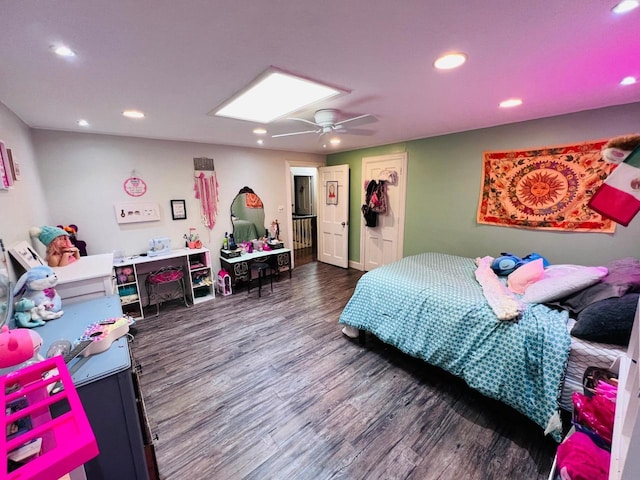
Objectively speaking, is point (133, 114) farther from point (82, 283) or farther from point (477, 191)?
point (477, 191)

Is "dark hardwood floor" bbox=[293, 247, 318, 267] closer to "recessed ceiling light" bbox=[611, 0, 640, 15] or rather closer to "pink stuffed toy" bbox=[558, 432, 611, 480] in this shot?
"pink stuffed toy" bbox=[558, 432, 611, 480]

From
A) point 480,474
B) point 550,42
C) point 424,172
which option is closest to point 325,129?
point 550,42

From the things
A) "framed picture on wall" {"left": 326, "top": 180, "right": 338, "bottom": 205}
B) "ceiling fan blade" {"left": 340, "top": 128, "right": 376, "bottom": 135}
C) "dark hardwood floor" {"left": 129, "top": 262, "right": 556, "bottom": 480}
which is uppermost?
"ceiling fan blade" {"left": 340, "top": 128, "right": 376, "bottom": 135}

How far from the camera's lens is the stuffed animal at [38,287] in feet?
5.15

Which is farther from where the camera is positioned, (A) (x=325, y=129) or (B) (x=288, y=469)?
(A) (x=325, y=129)

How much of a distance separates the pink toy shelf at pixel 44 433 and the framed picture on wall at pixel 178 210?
9.90ft

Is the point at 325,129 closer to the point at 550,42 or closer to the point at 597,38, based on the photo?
the point at 550,42

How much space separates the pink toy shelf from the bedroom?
4.71ft

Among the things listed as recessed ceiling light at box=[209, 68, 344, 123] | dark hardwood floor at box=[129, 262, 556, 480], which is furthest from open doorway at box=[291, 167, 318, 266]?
recessed ceiling light at box=[209, 68, 344, 123]

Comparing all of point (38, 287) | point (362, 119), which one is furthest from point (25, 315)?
point (362, 119)

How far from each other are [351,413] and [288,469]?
1.80 ft

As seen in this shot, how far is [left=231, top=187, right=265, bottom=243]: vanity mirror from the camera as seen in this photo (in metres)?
4.20

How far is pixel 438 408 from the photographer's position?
74.9 inches

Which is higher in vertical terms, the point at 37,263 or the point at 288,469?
the point at 37,263
